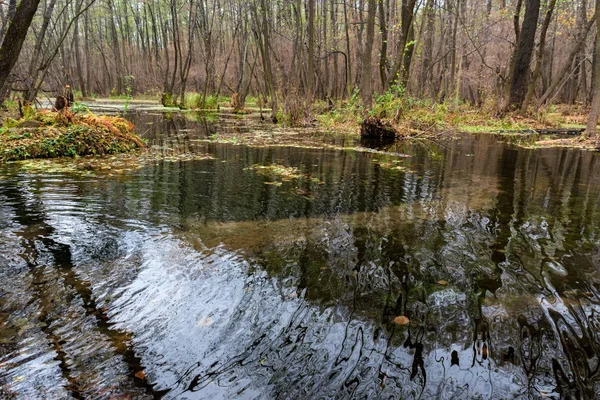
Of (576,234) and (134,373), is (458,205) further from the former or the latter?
(134,373)

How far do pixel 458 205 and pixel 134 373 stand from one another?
16.0 feet

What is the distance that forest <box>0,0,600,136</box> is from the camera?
15.2 metres

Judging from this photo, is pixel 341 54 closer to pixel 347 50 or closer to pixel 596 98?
pixel 347 50

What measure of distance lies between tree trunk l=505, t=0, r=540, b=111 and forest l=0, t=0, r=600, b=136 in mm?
45

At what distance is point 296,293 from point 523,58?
18760 millimetres

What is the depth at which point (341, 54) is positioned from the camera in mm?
28234

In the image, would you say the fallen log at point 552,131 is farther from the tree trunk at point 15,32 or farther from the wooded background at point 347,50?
the tree trunk at point 15,32

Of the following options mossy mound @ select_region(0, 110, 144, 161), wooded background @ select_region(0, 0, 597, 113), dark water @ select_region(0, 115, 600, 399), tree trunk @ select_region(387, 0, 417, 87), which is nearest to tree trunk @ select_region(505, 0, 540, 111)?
wooded background @ select_region(0, 0, 597, 113)

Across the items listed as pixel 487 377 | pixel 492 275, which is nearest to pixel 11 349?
pixel 487 377

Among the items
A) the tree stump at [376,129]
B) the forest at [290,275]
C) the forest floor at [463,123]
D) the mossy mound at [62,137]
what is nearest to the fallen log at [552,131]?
the forest floor at [463,123]

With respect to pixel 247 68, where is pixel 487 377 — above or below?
below

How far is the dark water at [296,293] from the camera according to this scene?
7.22 feet

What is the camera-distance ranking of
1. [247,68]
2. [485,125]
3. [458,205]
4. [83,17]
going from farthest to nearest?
[83,17] < [247,68] < [485,125] < [458,205]

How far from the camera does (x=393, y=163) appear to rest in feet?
30.1
